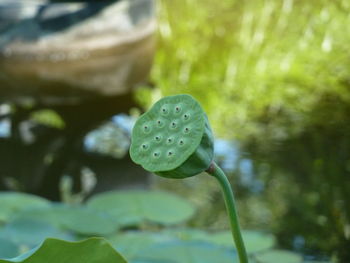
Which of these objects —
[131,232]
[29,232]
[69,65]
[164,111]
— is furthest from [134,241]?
[69,65]

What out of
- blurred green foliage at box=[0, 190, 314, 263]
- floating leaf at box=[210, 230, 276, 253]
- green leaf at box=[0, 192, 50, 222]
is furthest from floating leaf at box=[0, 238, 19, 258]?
floating leaf at box=[210, 230, 276, 253]

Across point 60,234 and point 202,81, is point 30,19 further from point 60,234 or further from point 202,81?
point 60,234

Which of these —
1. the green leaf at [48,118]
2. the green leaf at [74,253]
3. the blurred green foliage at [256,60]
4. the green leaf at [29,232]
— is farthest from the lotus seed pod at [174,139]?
the green leaf at [48,118]

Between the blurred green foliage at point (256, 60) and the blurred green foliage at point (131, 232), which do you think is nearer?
the blurred green foliage at point (131, 232)

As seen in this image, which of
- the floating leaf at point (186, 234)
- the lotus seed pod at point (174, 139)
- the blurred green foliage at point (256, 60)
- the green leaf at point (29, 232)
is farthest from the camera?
the blurred green foliage at point (256, 60)

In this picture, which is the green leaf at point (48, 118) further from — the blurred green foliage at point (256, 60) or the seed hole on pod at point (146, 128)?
the seed hole on pod at point (146, 128)

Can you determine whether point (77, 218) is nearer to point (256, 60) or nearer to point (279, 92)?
point (279, 92)
